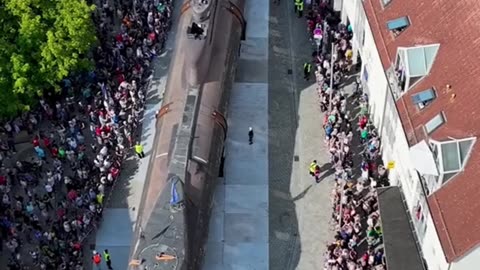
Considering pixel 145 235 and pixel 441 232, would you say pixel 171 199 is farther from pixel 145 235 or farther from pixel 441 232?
pixel 441 232

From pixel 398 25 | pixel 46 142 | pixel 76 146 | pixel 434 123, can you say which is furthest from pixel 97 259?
pixel 398 25

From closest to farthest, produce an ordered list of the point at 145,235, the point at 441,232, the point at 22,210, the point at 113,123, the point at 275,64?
the point at 441,232, the point at 145,235, the point at 22,210, the point at 113,123, the point at 275,64

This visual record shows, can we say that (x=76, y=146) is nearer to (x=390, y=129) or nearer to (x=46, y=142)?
(x=46, y=142)

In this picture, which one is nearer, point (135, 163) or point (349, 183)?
point (349, 183)

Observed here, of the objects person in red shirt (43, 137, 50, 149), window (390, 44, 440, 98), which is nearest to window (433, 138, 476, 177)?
window (390, 44, 440, 98)

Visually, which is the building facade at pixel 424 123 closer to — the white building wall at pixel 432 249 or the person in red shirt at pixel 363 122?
the white building wall at pixel 432 249

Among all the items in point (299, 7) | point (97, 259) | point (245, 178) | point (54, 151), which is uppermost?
point (299, 7)

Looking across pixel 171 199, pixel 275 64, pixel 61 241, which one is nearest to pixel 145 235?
pixel 171 199
